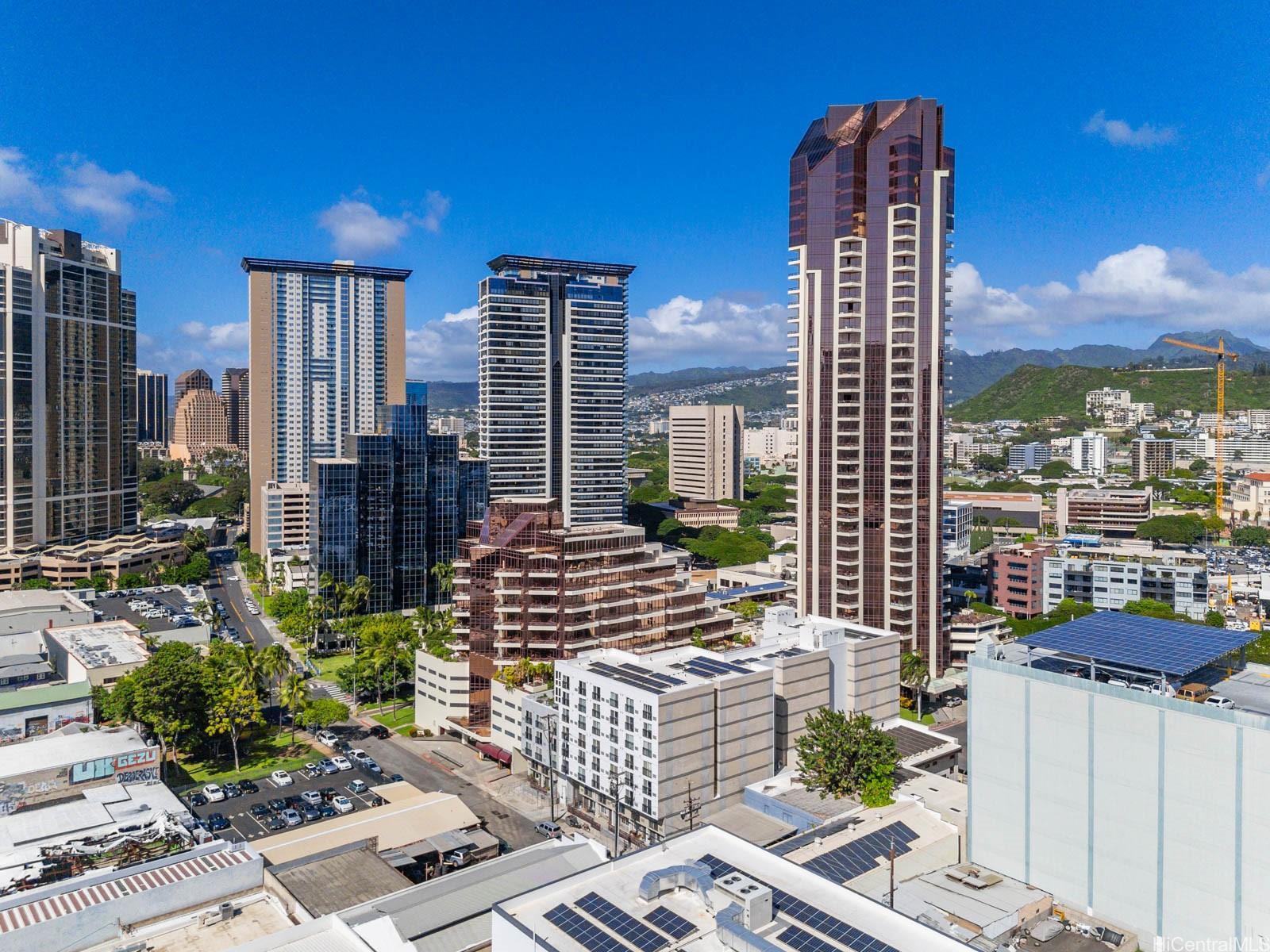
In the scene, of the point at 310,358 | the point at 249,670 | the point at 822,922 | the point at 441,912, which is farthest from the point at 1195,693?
the point at 310,358

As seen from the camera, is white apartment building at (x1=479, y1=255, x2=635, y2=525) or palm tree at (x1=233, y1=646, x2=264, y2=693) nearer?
palm tree at (x1=233, y1=646, x2=264, y2=693)

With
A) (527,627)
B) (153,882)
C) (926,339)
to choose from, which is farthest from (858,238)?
(153,882)

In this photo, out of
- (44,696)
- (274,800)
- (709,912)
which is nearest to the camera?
(709,912)

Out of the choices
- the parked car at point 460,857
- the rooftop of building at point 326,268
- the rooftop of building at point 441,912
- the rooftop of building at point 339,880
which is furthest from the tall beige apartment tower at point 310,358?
the rooftop of building at point 441,912

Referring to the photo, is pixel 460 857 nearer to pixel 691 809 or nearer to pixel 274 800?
pixel 691 809

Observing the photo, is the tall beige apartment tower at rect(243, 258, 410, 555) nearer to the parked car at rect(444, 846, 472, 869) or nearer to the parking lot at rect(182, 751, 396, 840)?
the parking lot at rect(182, 751, 396, 840)

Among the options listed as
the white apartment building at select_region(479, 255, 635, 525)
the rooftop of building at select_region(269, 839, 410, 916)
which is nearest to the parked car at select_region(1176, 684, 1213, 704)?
the rooftop of building at select_region(269, 839, 410, 916)

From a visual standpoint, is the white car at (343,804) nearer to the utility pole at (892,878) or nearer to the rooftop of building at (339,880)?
the rooftop of building at (339,880)

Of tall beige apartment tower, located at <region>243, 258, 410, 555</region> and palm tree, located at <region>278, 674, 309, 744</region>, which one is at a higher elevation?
tall beige apartment tower, located at <region>243, 258, 410, 555</region>
